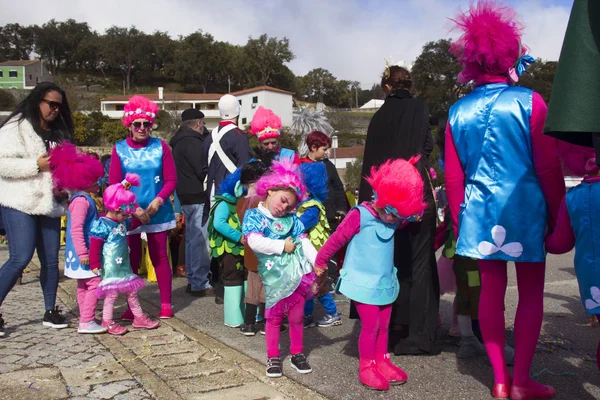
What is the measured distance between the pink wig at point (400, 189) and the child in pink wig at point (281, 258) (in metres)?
0.71

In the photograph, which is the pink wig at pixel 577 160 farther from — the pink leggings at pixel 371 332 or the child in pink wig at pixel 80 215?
the child in pink wig at pixel 80 215

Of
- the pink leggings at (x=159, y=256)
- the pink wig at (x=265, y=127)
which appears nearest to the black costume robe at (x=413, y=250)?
the pink wig at (x=265, y=127)

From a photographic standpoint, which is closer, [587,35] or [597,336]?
[587,35]

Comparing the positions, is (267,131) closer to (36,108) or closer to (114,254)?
(114,254)

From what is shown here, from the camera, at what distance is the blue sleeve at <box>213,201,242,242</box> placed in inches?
214

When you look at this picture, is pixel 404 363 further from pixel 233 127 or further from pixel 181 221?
pixel 181 221

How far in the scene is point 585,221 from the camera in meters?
2.97

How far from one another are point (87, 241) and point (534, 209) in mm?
3808

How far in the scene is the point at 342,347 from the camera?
4750 mm

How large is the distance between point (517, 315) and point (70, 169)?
3.83 metres

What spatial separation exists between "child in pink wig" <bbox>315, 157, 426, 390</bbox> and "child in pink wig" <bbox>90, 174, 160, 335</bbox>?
2099 millimetres

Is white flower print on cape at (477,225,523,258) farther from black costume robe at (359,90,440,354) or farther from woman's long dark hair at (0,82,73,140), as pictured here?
woman's long dark hair at (0,82,73,140)

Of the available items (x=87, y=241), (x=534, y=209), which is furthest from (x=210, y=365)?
(x=534, y=209)

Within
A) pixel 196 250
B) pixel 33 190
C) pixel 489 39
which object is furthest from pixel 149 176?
pixel 489 39
